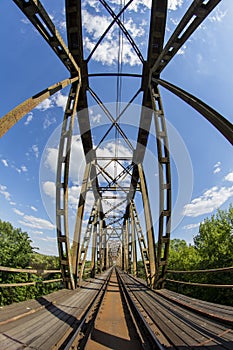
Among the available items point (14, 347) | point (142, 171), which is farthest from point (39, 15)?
point (142, 171)

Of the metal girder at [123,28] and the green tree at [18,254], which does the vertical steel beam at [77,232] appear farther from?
the green tree at [18,254]

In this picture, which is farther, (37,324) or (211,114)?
(211,114)

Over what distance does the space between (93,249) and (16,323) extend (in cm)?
1635

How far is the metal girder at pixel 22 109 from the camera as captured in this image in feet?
12.8

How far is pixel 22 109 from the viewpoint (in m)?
4.50

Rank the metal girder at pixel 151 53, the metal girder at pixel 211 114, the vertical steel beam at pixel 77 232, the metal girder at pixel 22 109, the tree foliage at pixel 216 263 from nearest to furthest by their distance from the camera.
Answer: the metal girder at pixel 211 114
the metal girder at pixel 22 109
the metal girder at pixel 151 53
the vertical steel beam at pixel 77 232
the tree foliage at pixel 216 263

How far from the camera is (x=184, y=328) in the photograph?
11.7 ft

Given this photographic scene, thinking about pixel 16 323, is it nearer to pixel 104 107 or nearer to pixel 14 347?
pixel 14 347

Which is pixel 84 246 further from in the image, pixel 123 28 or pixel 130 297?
pixel 123 28

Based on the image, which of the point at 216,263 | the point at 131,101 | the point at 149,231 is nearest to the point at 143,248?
the point at 149,231

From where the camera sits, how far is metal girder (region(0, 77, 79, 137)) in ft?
12.8

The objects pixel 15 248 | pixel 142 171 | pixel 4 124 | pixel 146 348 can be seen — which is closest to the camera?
pixel 146 348

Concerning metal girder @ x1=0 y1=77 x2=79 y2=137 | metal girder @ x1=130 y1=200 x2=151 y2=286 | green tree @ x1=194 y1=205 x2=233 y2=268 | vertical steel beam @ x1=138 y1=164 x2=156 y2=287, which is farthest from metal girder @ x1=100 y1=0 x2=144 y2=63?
green tree @ x1=194 y1=205 x2=233 y2=268

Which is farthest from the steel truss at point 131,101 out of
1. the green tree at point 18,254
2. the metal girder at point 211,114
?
the green tree at point 18,254
